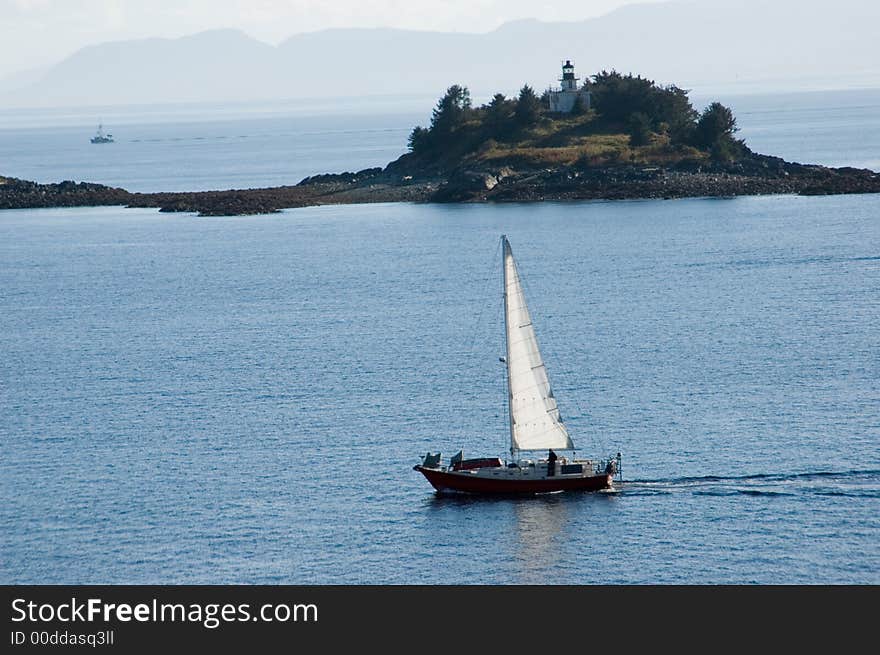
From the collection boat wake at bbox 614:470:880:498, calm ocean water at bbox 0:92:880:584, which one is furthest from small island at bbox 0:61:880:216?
boat wake at bbox 614:470:880:498

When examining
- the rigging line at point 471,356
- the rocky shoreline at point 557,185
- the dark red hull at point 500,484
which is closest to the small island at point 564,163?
the rocky shoreline at point 557,185

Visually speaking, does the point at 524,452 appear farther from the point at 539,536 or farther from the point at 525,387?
the point at 539,536

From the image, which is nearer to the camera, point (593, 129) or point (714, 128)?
point (714, 128)

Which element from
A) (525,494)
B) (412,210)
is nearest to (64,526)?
(525,494)

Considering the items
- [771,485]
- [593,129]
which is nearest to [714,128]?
[593,129]

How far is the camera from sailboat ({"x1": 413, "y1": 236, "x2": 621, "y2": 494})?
58.7 metres

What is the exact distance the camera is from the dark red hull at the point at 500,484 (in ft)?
192

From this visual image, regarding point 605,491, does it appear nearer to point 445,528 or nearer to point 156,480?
point 445,528

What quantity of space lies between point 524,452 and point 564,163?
111539 mm

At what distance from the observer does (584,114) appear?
183 m

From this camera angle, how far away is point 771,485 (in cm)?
5719

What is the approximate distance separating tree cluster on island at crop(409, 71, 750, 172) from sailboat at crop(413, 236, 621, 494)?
11099 cm

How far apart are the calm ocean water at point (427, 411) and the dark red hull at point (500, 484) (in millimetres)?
663

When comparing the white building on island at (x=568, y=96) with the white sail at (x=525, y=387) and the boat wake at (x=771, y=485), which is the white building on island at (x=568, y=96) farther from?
the boat wake at (x=771, y=485)
